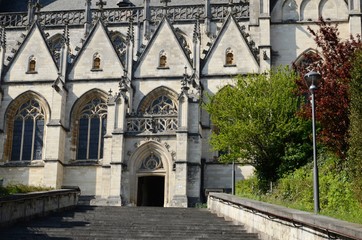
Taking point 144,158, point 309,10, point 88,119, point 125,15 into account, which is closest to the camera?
point 144,158

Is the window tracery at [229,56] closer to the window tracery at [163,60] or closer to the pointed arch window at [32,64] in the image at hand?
the window tracery at [163,60]

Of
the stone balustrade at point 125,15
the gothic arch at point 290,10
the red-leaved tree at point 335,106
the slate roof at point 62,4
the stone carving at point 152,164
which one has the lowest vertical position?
the stone carving at point 152,164

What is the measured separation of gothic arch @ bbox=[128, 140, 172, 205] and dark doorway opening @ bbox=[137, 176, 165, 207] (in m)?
0.64

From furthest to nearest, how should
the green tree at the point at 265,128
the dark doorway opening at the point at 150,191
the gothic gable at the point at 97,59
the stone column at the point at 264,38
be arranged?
the gothic gable at the point at 97,59 → the stone column at the point at 264,38 → the dark doorway opening at the point at 150,191 → the green tree at the point at 265,128

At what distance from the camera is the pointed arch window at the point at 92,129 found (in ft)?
108

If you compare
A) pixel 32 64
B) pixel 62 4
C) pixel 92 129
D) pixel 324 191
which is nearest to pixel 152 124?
pixel 92 129

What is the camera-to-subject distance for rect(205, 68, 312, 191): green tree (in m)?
26.0

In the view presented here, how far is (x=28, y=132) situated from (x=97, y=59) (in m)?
5.80

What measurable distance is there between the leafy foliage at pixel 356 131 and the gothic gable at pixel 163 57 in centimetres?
1764

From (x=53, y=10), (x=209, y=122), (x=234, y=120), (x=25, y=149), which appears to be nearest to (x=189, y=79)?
(x=209, y=122)

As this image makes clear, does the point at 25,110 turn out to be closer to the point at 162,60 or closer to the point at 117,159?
the point at 117,159

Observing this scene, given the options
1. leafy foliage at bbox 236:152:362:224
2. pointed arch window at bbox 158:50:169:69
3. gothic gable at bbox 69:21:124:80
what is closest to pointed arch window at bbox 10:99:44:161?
gothic gable at bbox 69:21:124:80

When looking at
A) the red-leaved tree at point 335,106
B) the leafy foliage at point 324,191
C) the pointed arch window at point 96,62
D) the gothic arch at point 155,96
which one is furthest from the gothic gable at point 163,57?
the red-leaved tree at point 335,106

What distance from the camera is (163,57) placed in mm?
33469
